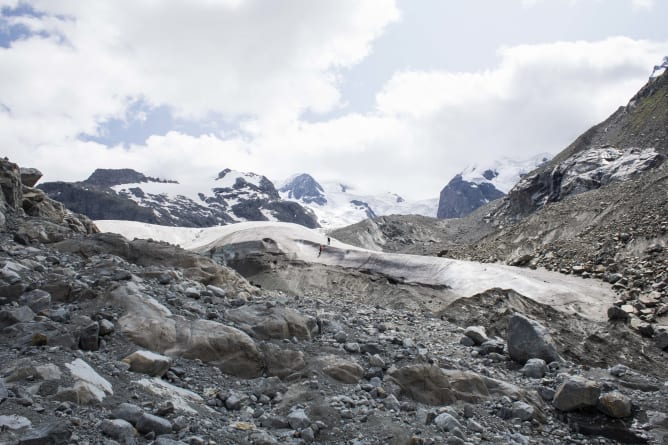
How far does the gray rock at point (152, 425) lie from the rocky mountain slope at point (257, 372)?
0.7 inches

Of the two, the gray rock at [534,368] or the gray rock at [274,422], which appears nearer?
the gray rock at [274,422]

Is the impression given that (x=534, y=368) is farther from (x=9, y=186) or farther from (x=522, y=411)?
(x=9, y=186)

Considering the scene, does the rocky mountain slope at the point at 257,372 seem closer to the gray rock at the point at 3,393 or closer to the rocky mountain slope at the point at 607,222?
the gray rock at the point at 3,393

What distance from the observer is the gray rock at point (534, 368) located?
13.2 metres

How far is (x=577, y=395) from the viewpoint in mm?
11047

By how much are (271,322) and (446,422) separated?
5.27m

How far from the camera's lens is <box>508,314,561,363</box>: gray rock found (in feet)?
46.8

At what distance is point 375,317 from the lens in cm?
1925

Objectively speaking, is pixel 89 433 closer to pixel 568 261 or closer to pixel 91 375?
pixel 91 375

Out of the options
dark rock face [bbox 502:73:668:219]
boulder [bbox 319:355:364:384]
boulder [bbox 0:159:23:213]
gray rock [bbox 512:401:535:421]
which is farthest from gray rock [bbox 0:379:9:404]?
dark rock face [bbox 502:73:668:219]

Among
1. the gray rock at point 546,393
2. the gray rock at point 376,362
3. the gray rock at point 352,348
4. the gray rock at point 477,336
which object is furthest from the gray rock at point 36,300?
the gray rock at point 477,336

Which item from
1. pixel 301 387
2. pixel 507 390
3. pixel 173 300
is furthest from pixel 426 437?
pixel 173 300

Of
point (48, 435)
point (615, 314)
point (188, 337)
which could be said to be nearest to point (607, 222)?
point (615, 314)

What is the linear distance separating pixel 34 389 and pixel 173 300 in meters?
5.36
